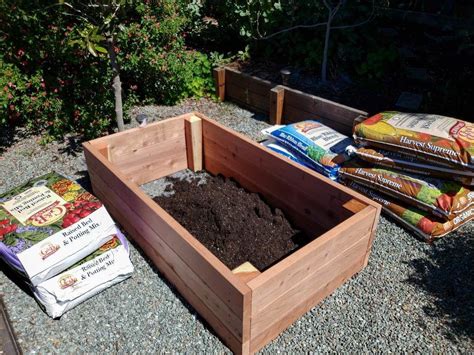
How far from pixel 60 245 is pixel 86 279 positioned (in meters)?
0.28

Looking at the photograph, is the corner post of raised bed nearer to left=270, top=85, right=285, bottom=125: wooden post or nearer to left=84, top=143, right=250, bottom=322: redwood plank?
left=84, top=143, right=250, bottom=322: redwood plank

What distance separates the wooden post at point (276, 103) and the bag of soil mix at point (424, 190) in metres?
1.63

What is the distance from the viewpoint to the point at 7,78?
12.6 feet

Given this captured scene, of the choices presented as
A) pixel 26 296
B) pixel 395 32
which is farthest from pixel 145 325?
pixel 395 32

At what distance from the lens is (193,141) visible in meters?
3.69

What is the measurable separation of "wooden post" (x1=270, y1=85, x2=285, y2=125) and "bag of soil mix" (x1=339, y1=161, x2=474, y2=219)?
1.63m

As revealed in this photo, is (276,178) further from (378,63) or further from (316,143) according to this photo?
(378,63)

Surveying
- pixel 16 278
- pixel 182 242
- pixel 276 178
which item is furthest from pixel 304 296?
pixel 16 278

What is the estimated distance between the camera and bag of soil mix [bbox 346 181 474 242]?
2.92 m

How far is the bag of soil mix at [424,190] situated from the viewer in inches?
113

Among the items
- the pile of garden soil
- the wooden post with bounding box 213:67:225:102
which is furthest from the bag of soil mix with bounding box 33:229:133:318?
the wooden post with bounding box 213:67:225:102

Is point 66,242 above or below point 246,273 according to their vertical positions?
below

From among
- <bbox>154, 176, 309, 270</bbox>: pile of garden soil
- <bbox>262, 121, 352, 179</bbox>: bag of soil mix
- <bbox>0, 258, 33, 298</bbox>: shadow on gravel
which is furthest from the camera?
<bbox>262, 121, 352, 179</bbox>: bag of soil mix

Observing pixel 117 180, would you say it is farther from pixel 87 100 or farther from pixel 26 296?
pixel 87 100
